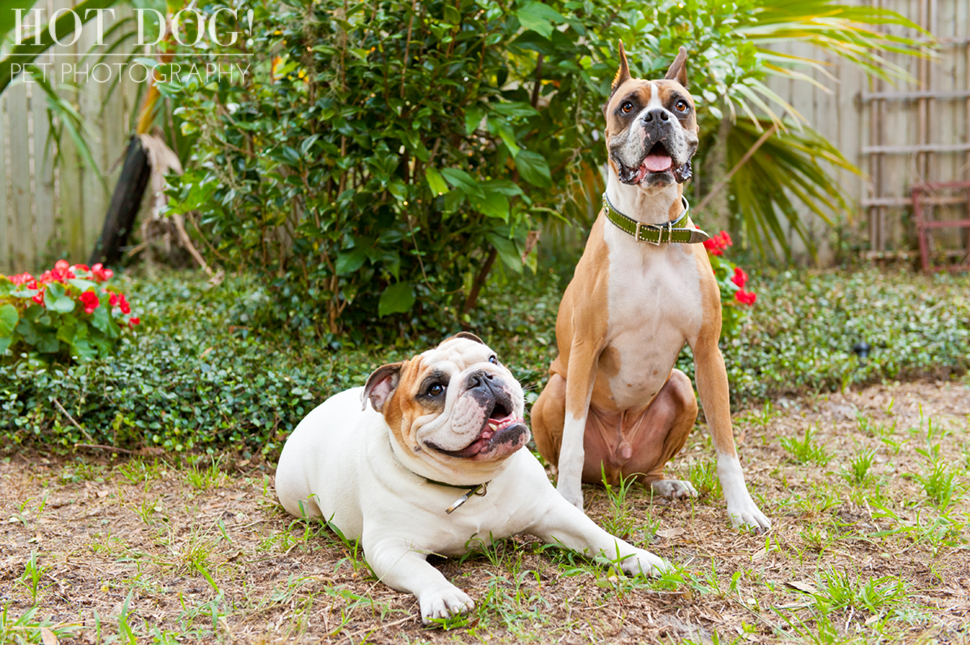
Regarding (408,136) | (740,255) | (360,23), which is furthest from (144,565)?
(740,255)

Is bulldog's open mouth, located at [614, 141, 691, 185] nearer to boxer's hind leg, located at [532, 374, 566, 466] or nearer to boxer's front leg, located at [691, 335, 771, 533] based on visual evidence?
boxer's front leg, located at [691, 335, 771, 533]

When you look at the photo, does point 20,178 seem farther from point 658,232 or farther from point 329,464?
point 658,232

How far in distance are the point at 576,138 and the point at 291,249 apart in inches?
68.4

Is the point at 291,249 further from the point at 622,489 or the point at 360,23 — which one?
the point at 622,489

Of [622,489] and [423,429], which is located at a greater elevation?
[423,429]

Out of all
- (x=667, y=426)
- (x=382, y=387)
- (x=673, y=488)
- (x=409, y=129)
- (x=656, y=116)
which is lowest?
(x=673, y=488)

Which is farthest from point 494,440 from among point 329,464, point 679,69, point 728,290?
point 728,290

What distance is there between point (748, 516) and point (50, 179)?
785 cm

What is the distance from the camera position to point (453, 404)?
2.02 m

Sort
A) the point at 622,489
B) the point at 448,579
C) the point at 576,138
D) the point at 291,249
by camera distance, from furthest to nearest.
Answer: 1. the point at 291,249
2. the point at 576,138
3. the point at 622,489
4. the point at 448,579

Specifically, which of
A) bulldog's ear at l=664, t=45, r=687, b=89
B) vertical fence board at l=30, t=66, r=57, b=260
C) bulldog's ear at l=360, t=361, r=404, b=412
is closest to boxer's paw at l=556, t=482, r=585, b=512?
bulldog's ear at l=360, t=361, r=404, b=412

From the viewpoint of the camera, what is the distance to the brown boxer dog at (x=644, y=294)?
2449mm

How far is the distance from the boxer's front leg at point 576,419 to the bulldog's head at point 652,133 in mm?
596

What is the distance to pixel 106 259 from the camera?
731 centimetres
